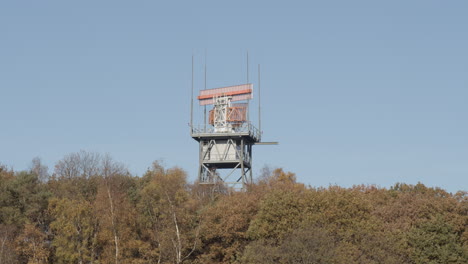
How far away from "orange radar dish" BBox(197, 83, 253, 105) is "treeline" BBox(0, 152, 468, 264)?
17.2m

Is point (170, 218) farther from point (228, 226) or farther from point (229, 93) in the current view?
point (229, 93)

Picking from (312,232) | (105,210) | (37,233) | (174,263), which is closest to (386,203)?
(312,232)

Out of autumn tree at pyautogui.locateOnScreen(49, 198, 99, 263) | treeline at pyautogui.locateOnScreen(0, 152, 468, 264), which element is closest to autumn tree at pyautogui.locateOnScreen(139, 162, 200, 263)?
treeline at pyautogui.locateOnScreen(0, 152, 468, 264)

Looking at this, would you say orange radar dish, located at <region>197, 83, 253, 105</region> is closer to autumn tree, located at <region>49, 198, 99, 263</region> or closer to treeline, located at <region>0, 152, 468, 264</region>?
treeline, located at <region>0, 152, 468, 264</region>

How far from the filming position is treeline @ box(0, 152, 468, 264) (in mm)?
50812

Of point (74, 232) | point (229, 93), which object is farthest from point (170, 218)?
point (229, 93)

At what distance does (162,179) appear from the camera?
5831 centimetres

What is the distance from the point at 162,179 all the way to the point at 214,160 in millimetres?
19136

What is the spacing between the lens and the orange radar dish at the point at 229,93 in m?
80.8

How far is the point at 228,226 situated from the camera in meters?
56.4

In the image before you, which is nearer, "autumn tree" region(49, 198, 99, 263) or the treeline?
the treeline

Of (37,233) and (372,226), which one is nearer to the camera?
(372,226)

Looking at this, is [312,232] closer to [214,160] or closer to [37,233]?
[37,233]

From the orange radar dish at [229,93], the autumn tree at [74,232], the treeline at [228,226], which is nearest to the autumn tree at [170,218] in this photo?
the treeline at [228,226]
